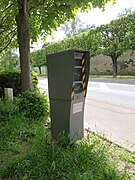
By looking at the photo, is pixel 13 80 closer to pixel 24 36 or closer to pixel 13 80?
pixel 13 80

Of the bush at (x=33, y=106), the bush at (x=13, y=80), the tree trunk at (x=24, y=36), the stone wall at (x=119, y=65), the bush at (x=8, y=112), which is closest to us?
the bush at (x=8, y=112)

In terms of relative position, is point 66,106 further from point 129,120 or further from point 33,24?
point 33,24

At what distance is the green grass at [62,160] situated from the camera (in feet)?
7.66

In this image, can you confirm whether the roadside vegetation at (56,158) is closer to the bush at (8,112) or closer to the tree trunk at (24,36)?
the bush at (8,112)

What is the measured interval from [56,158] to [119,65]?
20.2 meters

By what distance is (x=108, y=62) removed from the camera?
2347 centimetres

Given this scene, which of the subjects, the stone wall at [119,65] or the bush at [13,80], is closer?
the bush at [13,80]

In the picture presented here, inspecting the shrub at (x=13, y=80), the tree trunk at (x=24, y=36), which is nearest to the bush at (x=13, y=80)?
the shrub at (x=13, y=80)

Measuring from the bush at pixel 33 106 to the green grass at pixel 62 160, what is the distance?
4.26ft

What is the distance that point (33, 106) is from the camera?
4.91 metres

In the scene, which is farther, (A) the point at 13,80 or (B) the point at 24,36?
(A) the point at 13,80

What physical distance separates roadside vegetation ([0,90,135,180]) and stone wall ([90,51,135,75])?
59.8 ft

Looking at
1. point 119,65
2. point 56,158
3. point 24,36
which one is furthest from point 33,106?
point 119,65

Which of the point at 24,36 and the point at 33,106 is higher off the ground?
the point at 24,36
